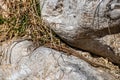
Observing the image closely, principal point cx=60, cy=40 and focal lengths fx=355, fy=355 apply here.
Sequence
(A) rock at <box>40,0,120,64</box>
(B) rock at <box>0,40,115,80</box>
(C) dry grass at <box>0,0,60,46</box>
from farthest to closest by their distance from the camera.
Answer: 1. (C) dry grass at <box>0,0,60,46</box>
2. (B) rock at <box>0,40,115,80</box>
3. (A) rock at <box>40,0,120,64</box>

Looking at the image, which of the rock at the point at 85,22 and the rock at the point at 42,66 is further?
the rock at the point at 42,66

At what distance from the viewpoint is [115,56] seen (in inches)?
95.9

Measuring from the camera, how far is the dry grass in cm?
268

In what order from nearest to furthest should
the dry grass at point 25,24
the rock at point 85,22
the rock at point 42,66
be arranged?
the rock at point 85,22
the rock at point 42,66
the dry grass at point 25,24

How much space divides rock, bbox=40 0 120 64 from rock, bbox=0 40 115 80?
135 mm

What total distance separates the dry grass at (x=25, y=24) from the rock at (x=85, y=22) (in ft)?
0.47

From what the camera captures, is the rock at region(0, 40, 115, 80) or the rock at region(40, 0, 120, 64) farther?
the rock at region(0, 40, 115, 80)

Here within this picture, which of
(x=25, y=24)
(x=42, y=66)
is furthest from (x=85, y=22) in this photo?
(x=25, y=24)

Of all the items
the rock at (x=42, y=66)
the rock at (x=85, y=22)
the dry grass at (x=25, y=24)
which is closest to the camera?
the rock at (x=85, y=22)

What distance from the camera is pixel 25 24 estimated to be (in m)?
2.77

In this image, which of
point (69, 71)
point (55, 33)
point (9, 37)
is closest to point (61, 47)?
point (55, 33)

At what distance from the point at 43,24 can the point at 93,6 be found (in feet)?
1.75

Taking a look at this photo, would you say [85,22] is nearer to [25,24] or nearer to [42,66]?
[42,66]

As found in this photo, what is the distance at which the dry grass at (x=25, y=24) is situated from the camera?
105 inches
